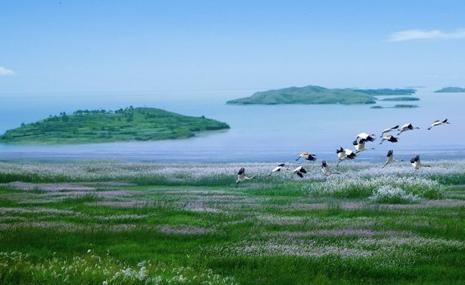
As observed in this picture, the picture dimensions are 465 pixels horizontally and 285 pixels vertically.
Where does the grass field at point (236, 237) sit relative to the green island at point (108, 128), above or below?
below

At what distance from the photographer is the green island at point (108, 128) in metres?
110

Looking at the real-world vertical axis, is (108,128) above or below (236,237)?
above

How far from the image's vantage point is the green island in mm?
110438

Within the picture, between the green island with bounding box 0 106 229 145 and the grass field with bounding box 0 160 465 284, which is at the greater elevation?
the green island with bounding box 0 106 229 145

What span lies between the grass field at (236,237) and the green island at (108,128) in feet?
262

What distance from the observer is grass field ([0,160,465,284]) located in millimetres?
12633

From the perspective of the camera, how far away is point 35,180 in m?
42.1

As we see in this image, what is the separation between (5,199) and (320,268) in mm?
18425

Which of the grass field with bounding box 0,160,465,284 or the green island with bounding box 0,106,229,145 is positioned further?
the green island with bounding box 0,106,229,145

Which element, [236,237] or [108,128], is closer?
[236,237]

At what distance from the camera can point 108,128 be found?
396ft

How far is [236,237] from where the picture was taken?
17484 mm

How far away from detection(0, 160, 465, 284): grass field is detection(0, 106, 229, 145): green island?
79.9 meters

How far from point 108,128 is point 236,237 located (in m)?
106
